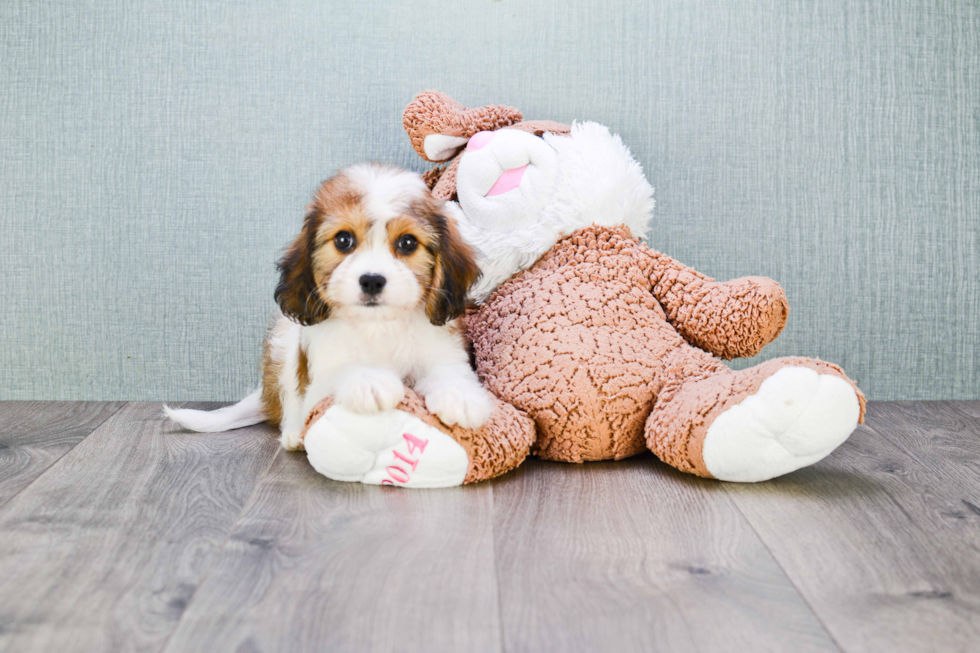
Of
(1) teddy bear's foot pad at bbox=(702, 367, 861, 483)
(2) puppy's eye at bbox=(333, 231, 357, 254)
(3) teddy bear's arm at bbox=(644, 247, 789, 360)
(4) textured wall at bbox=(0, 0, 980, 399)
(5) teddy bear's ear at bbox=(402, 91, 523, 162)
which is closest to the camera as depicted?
(1) teddy bear's foot pad at bbox=(702, 367, 861, 483)

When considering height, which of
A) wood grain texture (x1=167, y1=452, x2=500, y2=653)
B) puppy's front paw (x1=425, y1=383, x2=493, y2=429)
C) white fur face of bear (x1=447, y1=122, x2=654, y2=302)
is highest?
white fur face of bear (x1=447, y1=122, x2=654, y2=302)

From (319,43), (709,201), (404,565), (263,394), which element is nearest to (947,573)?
(404,565)

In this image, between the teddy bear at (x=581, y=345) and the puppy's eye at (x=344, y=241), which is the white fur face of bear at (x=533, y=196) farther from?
the puppy's eye at (x=344, y=241)

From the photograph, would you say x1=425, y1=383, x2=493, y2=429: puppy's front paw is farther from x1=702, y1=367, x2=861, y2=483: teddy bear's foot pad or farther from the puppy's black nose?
x1=702, y1=367, x2=861, y2=483: teddy bear's foot pad

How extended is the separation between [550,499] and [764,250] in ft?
3.83

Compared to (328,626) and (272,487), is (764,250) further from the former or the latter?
(328,626)

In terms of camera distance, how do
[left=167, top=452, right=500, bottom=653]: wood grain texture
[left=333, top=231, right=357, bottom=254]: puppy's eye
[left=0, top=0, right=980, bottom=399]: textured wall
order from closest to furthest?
[left=167, top=452, right=500, bottom=653]: wood grain texture → [left=333, top=231, right=357, bottom=254]: puppy's eye → [left=0, top=0, right=980, bottom=399]: textured wall

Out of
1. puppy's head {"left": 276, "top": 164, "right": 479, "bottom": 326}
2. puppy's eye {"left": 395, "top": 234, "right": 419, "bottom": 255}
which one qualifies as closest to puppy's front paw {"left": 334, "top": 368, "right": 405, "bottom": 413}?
puppy's head {"left": 276, "top": 164, "right": 479, "bottom": 326}

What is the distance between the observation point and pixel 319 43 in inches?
83.7

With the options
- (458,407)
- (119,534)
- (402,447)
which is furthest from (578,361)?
Result: (119,534)

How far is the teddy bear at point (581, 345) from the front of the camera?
1406 millimetres

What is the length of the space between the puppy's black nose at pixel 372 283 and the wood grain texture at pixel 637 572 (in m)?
0.43

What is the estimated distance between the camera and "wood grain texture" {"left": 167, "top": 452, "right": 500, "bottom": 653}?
927 mm

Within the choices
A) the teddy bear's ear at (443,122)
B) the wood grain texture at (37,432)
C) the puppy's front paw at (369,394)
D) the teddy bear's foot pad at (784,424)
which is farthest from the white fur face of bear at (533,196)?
the wood grain texture at (37,432)
